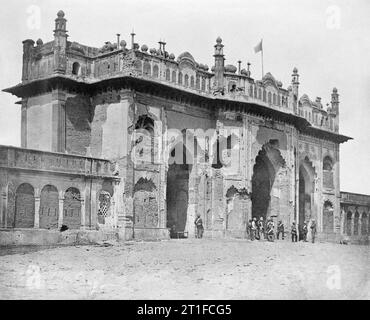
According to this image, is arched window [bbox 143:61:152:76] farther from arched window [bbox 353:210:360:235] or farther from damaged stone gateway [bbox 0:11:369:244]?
arched window [bbox 353:210:360:235]

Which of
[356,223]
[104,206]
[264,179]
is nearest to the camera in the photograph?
[104,206]

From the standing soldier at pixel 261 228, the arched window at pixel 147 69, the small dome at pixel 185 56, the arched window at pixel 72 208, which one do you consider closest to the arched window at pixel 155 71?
the arched window at pixel 147 69

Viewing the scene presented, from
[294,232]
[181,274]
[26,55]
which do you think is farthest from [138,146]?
[181,274]

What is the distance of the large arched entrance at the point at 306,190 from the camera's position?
38.8 meters

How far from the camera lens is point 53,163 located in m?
24.5

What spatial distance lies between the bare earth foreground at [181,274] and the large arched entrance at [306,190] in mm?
16763

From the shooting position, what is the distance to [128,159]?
26.8 meters

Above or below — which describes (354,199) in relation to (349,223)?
above

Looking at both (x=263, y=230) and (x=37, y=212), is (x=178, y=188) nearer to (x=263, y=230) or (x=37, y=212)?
(x=263, y=230)

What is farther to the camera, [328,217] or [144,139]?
[328,217]

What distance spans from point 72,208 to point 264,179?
1350 cm

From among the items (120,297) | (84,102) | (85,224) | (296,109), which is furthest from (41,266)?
(296,109)

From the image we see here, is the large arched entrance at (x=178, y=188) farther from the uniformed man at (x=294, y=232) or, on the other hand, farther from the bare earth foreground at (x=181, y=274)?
the bare earth foreground at (x=181, y=274)

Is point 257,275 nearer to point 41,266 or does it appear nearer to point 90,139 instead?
point 41,266
